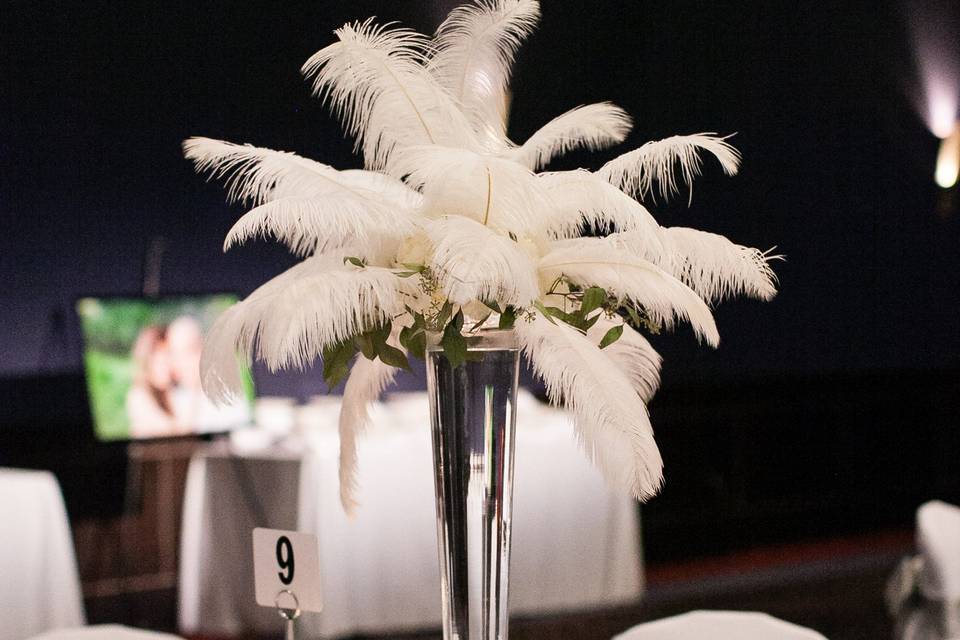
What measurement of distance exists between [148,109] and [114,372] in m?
1.13

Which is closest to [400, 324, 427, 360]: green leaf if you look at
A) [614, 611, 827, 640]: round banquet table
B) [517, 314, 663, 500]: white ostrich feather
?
[517, 314, 663, 500]: white ostrich feather

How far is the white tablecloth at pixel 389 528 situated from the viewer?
3104 mm

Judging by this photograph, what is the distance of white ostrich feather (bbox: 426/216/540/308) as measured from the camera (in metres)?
0.98

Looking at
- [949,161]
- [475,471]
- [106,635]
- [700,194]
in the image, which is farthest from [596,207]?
[949,161]

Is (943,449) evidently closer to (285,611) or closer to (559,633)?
(559,633)

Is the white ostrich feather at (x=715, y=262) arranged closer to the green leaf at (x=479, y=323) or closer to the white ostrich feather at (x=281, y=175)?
the green leaf at (x=479, y=323)

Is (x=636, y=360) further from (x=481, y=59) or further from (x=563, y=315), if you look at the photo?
(x=481, y=59)

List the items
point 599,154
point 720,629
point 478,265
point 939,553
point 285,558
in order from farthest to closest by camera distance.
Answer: point 599,154 < point 939,553 < point 720,629 < point 285,558 < point 478,265

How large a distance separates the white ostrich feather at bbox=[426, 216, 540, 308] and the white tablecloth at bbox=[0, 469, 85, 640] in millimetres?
2191

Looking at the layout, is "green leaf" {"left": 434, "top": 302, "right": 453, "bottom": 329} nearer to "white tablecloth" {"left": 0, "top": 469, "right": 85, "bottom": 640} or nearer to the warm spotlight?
"white tablecloth" {"left": 0, "top": 469, "right": 85, "bottom": 640}

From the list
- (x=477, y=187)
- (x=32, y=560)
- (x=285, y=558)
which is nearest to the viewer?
(x=477, y=187)

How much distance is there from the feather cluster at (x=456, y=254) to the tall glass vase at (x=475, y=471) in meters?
0.04

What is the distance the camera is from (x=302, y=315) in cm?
101

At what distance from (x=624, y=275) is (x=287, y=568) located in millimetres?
498
